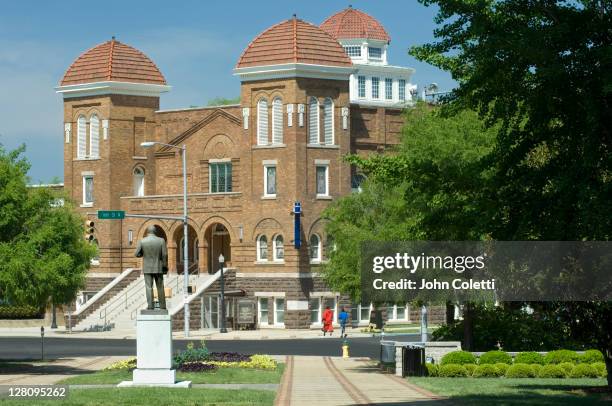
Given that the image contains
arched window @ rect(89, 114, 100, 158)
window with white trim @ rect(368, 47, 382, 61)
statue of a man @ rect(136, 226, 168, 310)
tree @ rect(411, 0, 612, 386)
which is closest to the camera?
tree @ rect(411, 0, 612, 386)

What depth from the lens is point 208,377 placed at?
33875 millimetres

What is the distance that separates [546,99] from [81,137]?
56997 mm

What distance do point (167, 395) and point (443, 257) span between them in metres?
10.3

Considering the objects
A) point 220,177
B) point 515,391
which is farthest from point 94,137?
point 515,391

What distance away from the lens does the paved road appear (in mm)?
49438

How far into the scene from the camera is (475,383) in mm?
32062

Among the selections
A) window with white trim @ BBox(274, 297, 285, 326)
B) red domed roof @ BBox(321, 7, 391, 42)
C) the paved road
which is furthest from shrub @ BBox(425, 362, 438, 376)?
red domed roof @ BBox(321, 7, 391, 42)

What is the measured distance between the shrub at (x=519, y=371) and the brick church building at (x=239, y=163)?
33962 millimetres

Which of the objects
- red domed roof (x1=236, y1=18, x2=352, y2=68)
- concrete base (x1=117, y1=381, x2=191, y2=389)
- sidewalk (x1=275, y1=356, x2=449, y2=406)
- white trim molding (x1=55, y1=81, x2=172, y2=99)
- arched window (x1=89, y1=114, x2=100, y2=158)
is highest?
red domed roof (x1=236, y1=18, x2=352, y2=68)

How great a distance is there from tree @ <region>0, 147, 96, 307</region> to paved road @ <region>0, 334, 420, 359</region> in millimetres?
7857

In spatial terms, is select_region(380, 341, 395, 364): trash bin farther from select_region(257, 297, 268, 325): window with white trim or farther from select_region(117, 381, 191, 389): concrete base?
select_region(257, 297, 268, 325): window with white trim

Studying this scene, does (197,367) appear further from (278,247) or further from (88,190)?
(88,190)

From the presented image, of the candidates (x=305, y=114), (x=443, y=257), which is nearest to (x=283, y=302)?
(x=305, y=114)

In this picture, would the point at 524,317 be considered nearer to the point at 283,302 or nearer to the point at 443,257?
the point at 443,257
